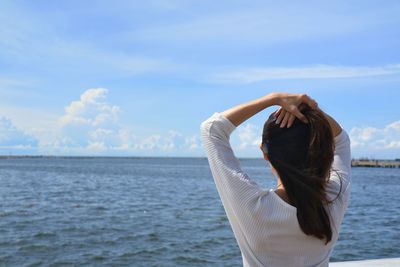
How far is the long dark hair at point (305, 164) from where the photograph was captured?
182 cm

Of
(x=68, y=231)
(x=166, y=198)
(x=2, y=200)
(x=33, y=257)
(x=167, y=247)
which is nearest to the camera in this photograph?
(x=33, y=257)

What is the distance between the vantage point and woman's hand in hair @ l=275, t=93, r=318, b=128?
6.06 feet

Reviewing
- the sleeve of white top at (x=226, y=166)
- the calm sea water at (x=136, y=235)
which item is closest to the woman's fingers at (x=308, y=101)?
the sleeve of white top at (x=226, y=166)

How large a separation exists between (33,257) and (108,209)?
1252 cm

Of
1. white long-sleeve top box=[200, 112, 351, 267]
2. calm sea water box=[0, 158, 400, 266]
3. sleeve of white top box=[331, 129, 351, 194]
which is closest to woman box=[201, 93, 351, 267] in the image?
white long-sleeve top box=[200, 112, 351, 267]

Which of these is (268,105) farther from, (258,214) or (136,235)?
(136,235)

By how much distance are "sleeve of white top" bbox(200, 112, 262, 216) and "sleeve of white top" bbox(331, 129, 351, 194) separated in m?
0.49

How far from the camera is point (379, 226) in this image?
23453 millimetres

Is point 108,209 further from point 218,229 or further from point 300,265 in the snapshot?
point 300,265

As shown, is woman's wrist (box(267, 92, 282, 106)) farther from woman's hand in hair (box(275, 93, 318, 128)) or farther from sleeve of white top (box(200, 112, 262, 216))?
sleeve of white top (box(200, 112, 262, 216))

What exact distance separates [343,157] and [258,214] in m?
0.63

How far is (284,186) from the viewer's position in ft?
6.09

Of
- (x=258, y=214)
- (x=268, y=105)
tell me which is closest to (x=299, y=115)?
(x=268, y=105)

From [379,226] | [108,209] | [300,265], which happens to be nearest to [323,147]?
[300,265]
